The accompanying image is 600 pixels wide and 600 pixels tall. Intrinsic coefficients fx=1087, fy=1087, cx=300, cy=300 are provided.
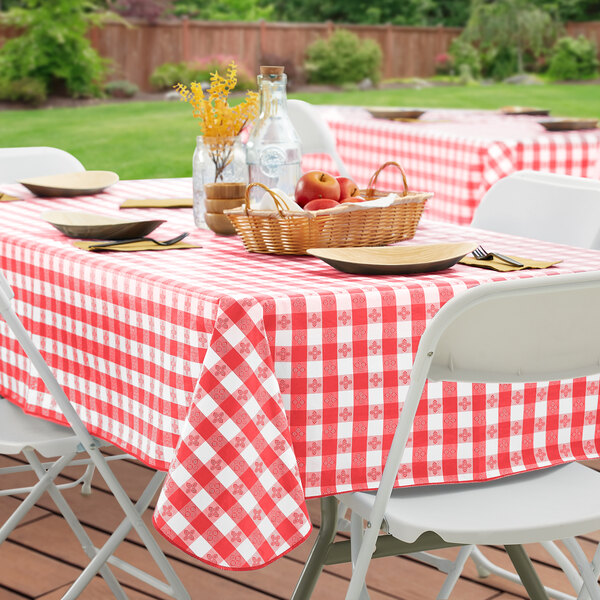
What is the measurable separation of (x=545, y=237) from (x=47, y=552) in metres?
1.41

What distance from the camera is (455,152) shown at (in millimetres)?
4402

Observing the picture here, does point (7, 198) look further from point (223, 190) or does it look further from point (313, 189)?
point (313, 189)

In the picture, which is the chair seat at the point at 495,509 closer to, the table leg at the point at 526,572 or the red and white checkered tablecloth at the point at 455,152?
the table leg at the point at 526,572

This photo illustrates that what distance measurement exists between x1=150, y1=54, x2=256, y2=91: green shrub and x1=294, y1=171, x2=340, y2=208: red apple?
1455cm

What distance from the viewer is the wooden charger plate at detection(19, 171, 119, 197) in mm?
2836

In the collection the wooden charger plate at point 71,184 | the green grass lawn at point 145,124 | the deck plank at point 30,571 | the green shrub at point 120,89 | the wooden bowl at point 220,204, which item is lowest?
the green grass lawn at point 145,124

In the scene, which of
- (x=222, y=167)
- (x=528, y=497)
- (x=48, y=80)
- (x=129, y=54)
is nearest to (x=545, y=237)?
(x=222, y=167)

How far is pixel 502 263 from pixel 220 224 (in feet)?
2.08

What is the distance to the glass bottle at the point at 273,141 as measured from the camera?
93.3 inches

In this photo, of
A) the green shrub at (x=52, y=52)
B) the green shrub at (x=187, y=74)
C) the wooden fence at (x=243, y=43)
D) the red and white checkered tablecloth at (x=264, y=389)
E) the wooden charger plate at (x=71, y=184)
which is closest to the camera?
the red and white checkered tablecloth at (x=264, y=389)

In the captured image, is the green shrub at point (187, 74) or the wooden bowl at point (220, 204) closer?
the wooden bowl at point (220, 204)

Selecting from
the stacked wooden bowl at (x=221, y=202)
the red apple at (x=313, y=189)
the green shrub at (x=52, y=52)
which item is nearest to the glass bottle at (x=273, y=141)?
the stacked wooden bowl at (x=221, y=202)

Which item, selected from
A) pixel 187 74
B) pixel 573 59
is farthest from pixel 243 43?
pixel 573 59

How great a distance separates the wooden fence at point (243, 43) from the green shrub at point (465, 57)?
0.26 metres
